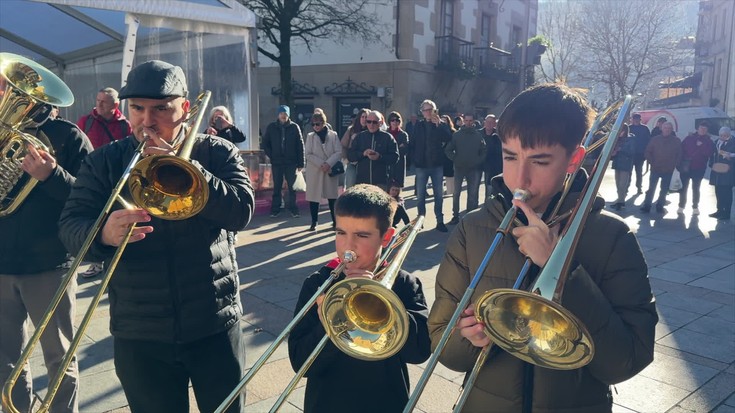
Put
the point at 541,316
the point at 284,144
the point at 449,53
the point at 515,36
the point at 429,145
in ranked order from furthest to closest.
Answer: the point at 515,36
the point at 449,53
the point at 284,144
the point at 429,145
the point at 541,316

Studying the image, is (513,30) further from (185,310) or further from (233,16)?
(185,310)

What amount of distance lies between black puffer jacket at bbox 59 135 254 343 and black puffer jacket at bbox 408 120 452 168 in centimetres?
670

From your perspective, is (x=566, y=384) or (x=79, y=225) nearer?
(x=566, y=384)

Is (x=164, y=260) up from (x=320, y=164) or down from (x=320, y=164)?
up

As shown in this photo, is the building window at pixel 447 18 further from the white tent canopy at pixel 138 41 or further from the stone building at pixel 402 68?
the white tent canopy at pixel 138 41

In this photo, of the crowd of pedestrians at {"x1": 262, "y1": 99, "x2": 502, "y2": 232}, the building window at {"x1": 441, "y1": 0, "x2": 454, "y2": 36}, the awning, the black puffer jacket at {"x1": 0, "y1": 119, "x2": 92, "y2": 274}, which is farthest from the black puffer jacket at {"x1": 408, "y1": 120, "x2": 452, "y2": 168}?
the awning

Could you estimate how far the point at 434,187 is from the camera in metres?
9.07

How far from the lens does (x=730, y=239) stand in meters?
8.81

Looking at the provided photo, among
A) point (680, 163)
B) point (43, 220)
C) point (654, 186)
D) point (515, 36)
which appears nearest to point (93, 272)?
point (43, 220)

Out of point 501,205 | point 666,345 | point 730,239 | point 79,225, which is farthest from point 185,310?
point 730,239

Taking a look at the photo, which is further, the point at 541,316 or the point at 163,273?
the point at 163,273

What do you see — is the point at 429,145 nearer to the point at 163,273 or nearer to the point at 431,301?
the point at 431,301

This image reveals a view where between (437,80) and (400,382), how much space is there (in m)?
20.0

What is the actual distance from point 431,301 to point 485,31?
2222 cm
